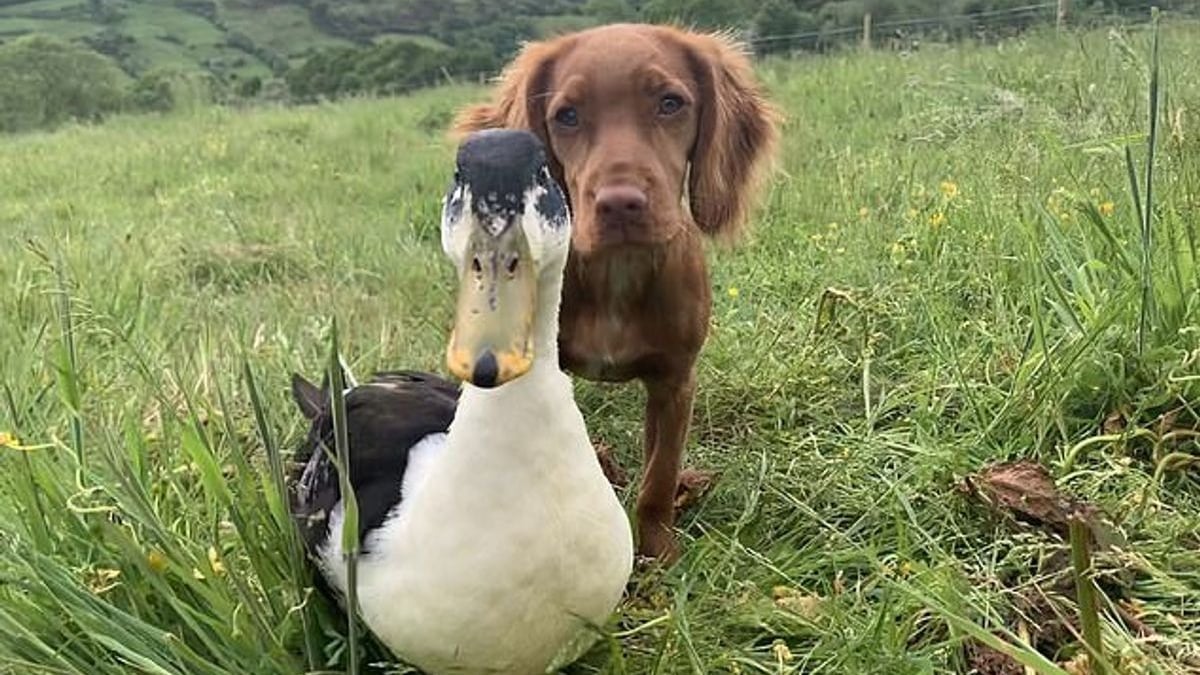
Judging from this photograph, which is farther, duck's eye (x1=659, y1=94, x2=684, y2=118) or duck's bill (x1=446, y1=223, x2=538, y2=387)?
duck's eye (x1=659, y1=94, x2=684, y2=118)

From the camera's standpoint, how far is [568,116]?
8.05ft

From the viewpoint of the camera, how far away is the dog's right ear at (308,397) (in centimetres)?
230

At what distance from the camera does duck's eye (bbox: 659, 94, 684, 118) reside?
2457 mm

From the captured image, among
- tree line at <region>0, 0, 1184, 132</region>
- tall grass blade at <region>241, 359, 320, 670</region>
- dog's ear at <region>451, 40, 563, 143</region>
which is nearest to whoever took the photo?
tall grass blade at <region>241, 359, 320, 670</region>

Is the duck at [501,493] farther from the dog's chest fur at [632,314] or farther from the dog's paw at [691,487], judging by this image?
the dog's paw at [691,487]

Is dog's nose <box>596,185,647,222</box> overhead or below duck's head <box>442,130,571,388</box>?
below

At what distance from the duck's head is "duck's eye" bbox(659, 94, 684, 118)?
1.04m

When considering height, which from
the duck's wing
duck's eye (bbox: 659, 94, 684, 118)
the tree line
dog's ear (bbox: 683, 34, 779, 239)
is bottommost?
the tree line

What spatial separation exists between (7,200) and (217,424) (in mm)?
5668

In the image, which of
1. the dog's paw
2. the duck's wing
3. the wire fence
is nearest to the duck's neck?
the duck's wing

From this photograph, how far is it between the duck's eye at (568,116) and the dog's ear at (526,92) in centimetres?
9

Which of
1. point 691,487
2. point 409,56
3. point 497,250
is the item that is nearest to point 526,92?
point 691,487

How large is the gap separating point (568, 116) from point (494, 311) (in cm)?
113

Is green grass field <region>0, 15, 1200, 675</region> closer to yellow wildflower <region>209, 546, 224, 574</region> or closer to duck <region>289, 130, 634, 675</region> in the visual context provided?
yellow wildflower <region>209, 546, 224, 574</region>
